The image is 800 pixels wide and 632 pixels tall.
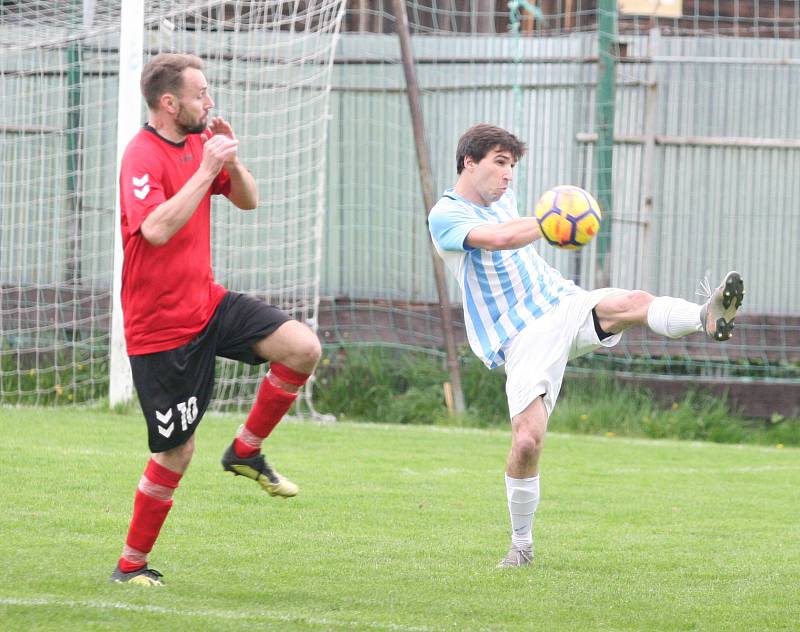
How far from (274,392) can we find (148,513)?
78cm

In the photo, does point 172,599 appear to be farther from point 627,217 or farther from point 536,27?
point 536,27

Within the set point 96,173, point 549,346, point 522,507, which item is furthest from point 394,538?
point 96,173

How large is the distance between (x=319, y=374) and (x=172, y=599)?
7.37 meters

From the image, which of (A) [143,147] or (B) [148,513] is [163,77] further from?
(B) [148,513]

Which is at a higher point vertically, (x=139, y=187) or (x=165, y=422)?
(x=139, y=187)

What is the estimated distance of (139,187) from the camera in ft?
17.4

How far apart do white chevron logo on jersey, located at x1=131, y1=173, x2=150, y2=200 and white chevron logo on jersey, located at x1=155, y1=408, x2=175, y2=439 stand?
0.86 metres

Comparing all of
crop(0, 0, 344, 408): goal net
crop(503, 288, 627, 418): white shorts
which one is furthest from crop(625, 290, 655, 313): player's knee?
crop(0, 0, 344, 408): goal net

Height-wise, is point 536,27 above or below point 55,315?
above

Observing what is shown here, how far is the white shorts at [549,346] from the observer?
614 centimetres

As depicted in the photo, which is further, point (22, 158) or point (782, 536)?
point (22, 158)

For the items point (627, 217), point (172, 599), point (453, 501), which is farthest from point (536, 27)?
point (172, 599)

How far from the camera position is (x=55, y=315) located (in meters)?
12.3

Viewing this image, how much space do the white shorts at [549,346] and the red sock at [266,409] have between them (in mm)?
1015
